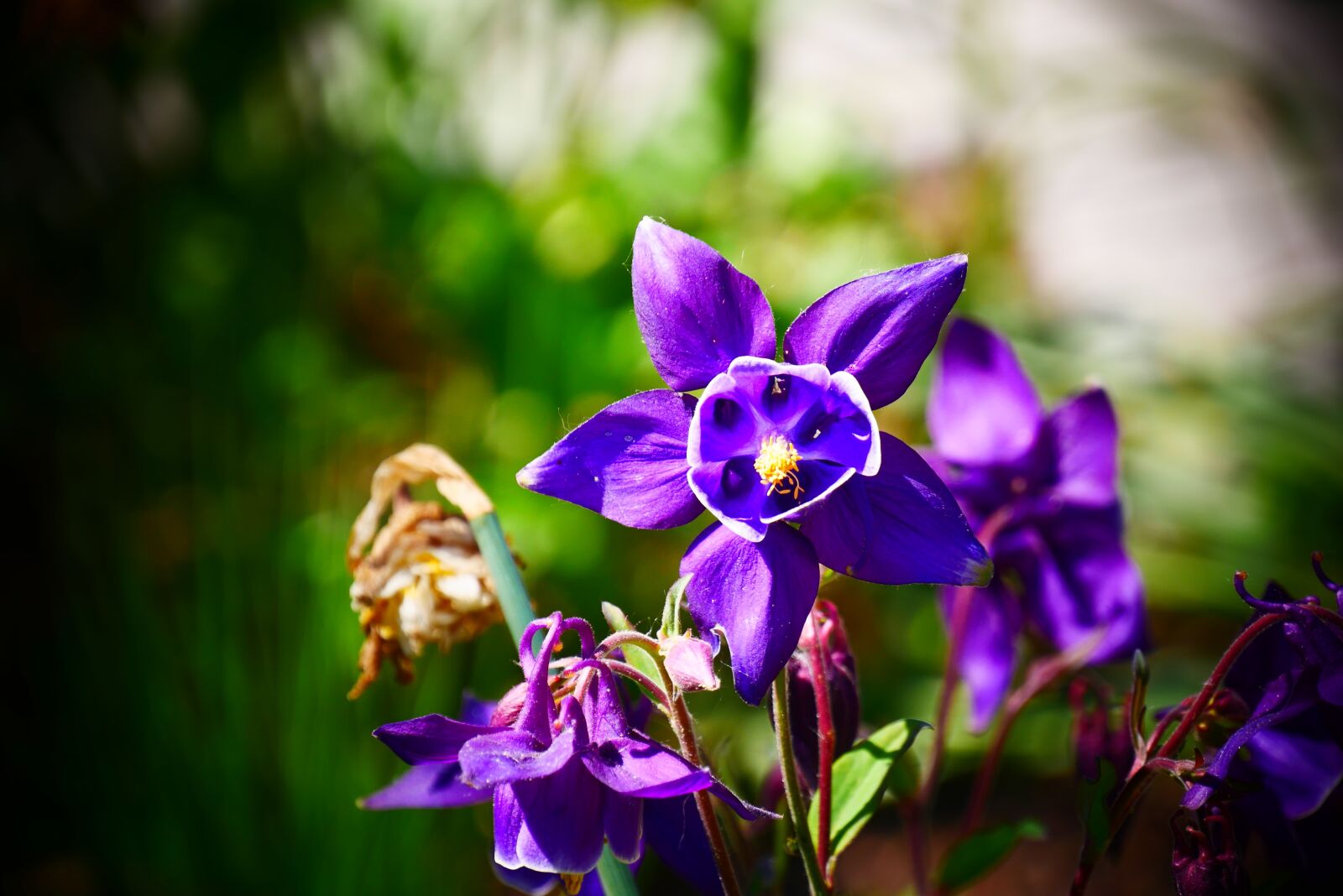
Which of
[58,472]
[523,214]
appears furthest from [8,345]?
[523,214]

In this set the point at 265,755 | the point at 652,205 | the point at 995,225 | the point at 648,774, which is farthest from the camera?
the point at 995,225

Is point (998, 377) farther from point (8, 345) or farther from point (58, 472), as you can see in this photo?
point (8, 345)

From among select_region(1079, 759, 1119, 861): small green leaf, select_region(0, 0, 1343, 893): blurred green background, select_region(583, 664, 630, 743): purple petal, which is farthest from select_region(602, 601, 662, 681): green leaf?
select_region(0, 0, 1343, 893): blurred green background

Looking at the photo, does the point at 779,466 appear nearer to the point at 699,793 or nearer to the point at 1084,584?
the point at 699,793

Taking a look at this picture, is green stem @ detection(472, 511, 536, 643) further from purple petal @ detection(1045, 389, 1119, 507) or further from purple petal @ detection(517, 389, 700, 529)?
purple petal @ detection(1045, 389, 1119, 507)

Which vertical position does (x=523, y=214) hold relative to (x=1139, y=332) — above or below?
above
